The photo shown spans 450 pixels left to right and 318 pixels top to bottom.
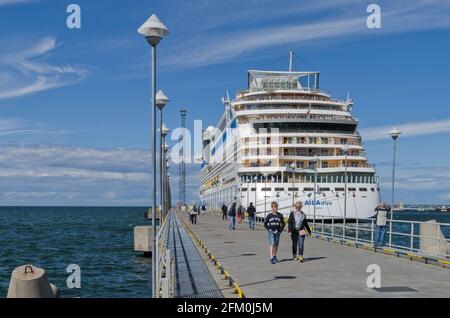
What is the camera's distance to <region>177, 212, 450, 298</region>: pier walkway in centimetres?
1203

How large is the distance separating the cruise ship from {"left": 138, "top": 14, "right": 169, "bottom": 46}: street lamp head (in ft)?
132

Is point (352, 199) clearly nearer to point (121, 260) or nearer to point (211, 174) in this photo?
point (121, 260)

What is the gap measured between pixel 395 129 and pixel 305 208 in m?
33.0

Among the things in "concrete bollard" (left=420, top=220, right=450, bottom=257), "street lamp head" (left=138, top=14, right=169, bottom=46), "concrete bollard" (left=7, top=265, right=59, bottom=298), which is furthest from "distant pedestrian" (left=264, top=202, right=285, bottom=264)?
"concrete bollard" (left=7, top=265, right=59, bottom=298)

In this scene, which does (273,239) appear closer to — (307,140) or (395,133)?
(395,133)

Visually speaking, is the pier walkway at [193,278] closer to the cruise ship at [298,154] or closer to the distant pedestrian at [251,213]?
the distant pedestrian at [251,213]

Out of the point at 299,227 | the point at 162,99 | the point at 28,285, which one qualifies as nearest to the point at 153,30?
the point at 28,285

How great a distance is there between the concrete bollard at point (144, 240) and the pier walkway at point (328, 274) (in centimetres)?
1257

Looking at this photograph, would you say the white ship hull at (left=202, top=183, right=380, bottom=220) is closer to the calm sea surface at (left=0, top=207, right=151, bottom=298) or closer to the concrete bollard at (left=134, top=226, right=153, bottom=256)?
the calm sea surface at (left=0, top=207, right=151, bottom=298)

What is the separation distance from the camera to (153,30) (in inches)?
523

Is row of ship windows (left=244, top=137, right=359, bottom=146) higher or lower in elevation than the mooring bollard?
higher

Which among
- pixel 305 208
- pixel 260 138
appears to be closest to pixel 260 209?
pixel 305 208

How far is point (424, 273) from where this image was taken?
15.2 metres

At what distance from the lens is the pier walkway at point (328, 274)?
12.0 m
